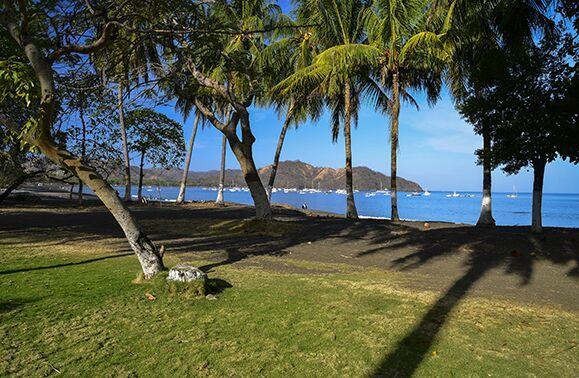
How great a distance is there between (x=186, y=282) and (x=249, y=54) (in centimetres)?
1075

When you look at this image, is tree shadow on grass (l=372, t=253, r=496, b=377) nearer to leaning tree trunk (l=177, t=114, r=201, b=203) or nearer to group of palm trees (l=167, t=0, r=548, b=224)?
group of palm trees (l=167, t=0, r=548, b=224)

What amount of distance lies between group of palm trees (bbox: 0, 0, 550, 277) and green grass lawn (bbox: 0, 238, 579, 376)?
1.52m

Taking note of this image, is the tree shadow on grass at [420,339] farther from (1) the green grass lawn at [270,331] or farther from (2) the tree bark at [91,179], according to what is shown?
(2) the tree bark at [91,179]

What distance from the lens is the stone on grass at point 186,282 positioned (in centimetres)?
564

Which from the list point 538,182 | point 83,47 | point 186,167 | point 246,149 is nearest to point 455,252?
point 538,182

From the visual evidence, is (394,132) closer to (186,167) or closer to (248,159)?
(248,159)

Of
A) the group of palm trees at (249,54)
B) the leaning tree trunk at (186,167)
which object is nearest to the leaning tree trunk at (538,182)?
Result: the group of palm trees at (249,54)

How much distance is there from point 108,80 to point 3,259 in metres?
4.27

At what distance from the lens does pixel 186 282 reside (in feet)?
18.8

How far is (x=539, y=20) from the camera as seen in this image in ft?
45.8

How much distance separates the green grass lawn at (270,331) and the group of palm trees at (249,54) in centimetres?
152

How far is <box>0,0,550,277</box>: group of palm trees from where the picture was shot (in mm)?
6414

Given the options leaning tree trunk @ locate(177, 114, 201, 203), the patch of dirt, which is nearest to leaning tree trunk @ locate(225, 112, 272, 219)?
the patch of dirt

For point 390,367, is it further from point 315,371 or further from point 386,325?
point 386,325
